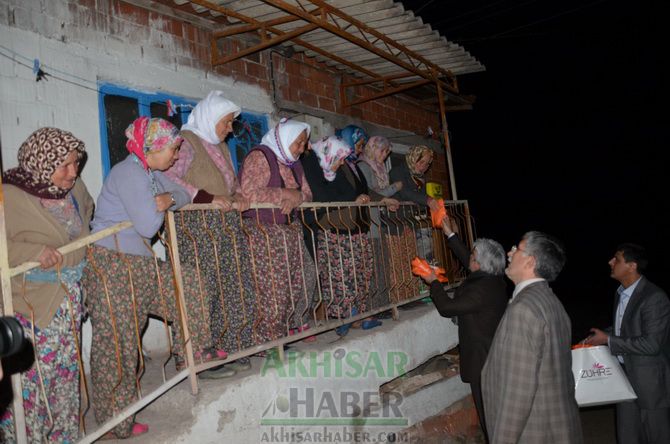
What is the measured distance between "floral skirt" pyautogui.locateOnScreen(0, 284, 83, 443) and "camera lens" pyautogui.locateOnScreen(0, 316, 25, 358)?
3.21 feet

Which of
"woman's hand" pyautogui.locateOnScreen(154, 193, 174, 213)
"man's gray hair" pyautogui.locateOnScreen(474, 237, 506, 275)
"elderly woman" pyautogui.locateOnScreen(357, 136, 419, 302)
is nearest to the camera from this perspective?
"woman's hand" pyautogui.locateOnScreen(154, 193, 174, 213)

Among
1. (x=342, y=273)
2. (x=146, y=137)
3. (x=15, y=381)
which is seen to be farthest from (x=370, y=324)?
(x=15, y=381)

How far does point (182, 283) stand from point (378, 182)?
9.64 ft

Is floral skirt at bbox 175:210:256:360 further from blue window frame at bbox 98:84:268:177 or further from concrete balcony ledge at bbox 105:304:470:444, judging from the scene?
blue window frame at bbox 98:84:268:177

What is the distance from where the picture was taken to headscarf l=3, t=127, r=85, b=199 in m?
2.65

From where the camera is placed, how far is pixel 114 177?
9.78ft

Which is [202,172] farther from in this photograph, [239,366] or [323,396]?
[323,396]

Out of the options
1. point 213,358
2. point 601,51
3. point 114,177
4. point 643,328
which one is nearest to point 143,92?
point 114,177

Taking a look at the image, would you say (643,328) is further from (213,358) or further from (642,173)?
(642,173)

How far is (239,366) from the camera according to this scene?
3566mm

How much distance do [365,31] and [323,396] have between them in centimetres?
406

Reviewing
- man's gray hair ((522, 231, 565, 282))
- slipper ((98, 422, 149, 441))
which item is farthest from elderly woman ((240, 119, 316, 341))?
man's gray hair ((522, 231, 565, 282))

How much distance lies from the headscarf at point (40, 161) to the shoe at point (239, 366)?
161 cm

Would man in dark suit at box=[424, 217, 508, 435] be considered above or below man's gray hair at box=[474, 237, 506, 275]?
below
